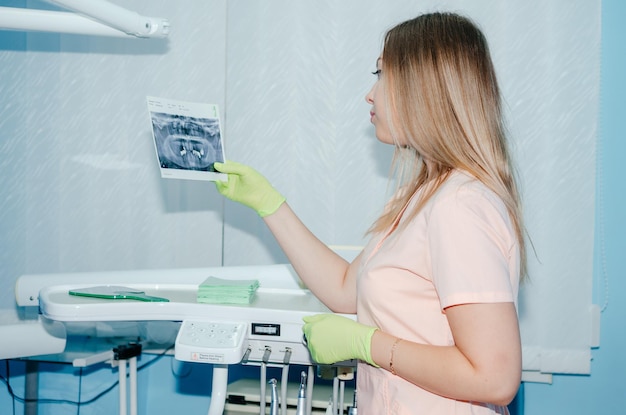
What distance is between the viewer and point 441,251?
100 centimetres

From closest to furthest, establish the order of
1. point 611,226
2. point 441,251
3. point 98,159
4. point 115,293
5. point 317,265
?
1. point 441,251
2. point 317,265
3. point 115,293
4. point 611,226
5. point 98,159

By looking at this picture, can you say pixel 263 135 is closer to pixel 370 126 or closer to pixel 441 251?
pixel 370 126

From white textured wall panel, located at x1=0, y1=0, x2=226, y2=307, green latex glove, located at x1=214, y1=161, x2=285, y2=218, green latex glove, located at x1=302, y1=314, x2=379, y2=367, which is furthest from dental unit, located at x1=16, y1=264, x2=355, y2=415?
white textured wall panel, located at x1=0, y1=0, x2=226, y2=307

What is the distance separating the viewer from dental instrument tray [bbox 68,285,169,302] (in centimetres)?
154

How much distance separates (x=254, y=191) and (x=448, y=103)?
58 centimetres

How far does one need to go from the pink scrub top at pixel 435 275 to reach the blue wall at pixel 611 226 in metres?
0.97

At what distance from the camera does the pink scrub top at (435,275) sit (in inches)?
38.1

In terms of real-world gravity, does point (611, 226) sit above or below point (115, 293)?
above

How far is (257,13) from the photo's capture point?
2000 mm

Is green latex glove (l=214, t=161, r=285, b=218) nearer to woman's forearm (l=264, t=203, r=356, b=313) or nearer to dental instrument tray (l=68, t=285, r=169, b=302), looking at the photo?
woman's forearm (l=264, t=203, r=356, b=313)

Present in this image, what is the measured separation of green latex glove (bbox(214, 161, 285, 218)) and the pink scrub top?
1.17 ft

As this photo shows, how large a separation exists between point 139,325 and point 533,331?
4.10 feet

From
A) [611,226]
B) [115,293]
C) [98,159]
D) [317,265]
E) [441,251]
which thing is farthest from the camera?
[98,159]

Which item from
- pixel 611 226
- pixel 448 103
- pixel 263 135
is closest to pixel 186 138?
pixel 263 135
